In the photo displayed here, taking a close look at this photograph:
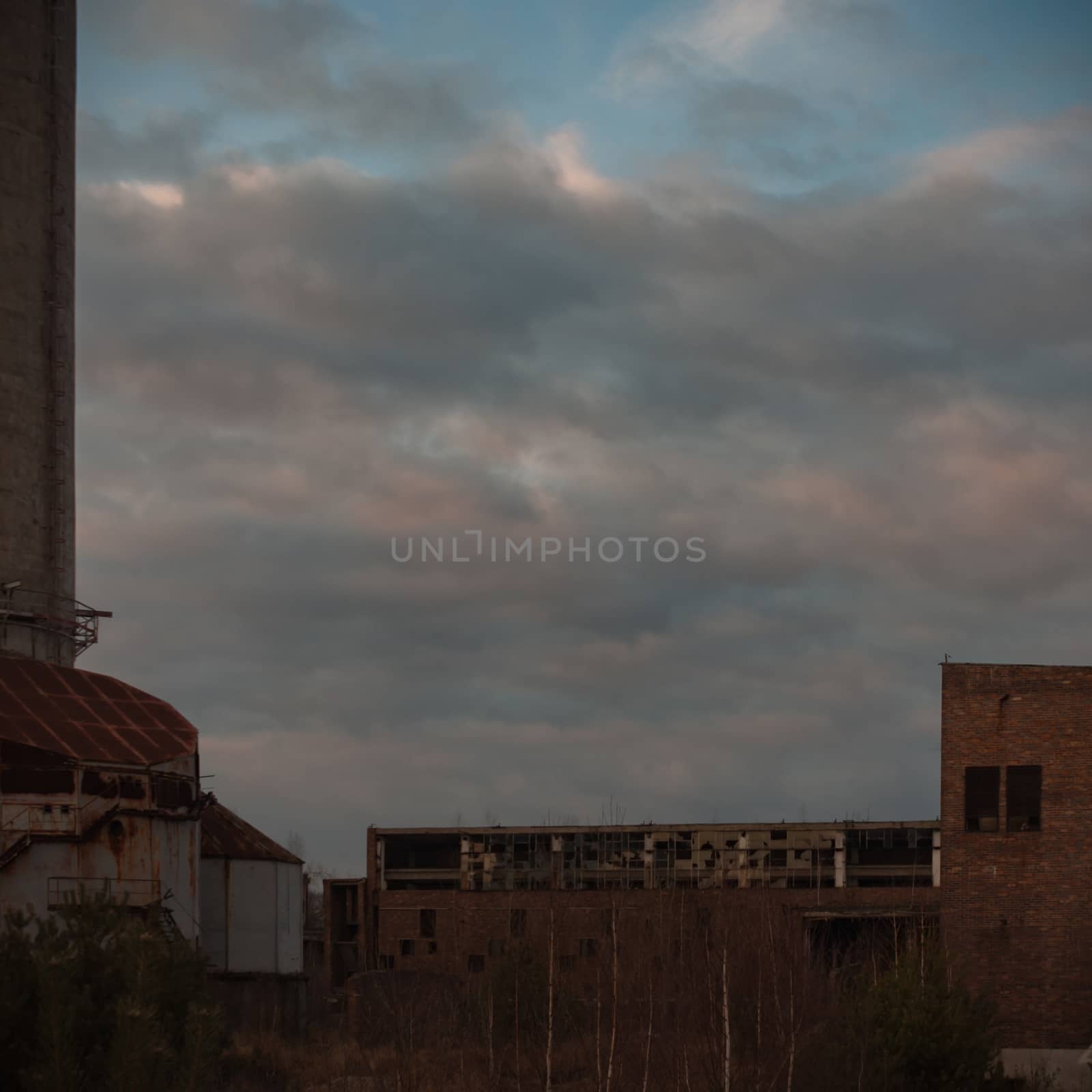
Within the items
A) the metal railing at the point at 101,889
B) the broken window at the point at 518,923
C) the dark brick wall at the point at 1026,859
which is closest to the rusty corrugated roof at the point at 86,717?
the metal railing at the point at 101,889

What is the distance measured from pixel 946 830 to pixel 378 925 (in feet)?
113

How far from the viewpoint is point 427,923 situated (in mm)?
70625

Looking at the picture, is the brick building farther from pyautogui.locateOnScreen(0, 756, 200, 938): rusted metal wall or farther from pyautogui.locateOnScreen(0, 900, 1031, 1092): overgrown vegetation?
pyautogui.locateOnScreen(0, 756, 200, 938): rusted metal wall

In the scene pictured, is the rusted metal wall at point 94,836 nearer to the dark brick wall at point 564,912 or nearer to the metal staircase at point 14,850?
the metal staircase at point 14,850

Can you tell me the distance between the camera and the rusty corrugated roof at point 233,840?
51.7 meters

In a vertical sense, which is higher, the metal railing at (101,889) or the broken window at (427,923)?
the metal railing at (101,889)

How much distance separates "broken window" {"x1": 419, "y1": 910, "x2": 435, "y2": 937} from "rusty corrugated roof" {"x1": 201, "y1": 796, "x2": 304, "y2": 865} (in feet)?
52.4

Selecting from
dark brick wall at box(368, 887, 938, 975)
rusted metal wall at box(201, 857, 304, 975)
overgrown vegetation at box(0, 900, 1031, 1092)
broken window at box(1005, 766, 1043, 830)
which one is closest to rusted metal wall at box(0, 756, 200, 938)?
overgrown vegetation at box(0, 900, 1031, 1092)

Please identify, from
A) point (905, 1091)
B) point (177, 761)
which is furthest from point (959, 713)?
point (177, 761)

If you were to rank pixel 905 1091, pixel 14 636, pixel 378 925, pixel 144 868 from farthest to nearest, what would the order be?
1. pixel 378 925
2. pixel 14 636
3. pixel 144 868
4. pixel 905 1091

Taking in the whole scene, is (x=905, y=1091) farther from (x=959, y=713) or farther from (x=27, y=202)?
(x=27, y=202)

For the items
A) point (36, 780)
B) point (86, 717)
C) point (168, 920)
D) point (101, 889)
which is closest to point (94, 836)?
point (101, 889)

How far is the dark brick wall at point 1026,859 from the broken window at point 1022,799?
6.1 inches

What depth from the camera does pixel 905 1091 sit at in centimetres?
3403
